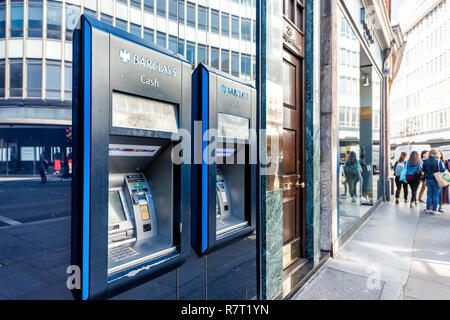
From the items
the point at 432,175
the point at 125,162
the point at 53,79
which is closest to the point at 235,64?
the point at 125,162

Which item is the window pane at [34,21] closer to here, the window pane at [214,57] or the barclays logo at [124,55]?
the barclays logo at [124,55]

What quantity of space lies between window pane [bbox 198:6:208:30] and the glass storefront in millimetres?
3213

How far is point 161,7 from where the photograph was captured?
2115 mm

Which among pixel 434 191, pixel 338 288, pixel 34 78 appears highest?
pixel 34 78

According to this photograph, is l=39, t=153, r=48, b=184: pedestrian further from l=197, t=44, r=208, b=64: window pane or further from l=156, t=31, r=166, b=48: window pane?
l=197, t=44, r=208, b=64: window pane

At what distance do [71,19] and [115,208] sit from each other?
111cm

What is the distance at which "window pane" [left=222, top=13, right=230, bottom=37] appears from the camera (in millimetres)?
2734

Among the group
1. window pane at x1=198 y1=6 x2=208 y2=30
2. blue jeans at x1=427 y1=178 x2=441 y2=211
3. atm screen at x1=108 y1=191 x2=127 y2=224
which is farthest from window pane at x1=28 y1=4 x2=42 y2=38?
blue jeans at x1=427 y1=178 x2=441 y2=211

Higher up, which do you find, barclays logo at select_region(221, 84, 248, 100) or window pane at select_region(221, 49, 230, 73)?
window pane at select_region(221, 49, 230, 73)

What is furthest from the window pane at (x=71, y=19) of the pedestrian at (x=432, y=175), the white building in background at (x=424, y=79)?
the white building in background at (x=424, y=79)

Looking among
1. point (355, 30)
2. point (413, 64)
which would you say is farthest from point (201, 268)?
point (413, 64)

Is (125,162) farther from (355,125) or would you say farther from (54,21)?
(355,125)

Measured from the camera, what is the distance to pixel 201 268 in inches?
96.2

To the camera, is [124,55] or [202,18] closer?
[124,55]
